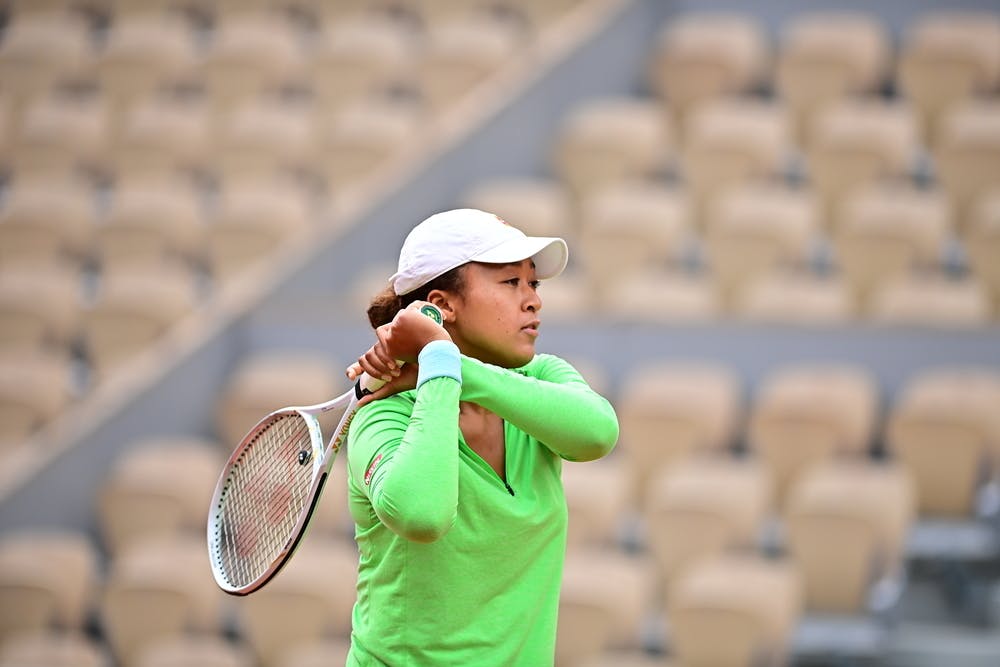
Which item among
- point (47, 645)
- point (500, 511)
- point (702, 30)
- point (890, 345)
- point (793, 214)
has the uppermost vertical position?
point (702, 30)

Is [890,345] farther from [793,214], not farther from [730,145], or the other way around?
[730,145]

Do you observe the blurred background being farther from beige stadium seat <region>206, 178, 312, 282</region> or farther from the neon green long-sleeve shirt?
the neon green long-sleeve shirt

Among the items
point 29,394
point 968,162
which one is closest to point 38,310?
point 29,394

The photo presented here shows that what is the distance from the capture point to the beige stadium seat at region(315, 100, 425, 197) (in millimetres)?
7492

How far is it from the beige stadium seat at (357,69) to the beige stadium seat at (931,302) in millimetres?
3024

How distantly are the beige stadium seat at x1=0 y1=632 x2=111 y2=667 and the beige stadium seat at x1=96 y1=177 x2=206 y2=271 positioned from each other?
226cm

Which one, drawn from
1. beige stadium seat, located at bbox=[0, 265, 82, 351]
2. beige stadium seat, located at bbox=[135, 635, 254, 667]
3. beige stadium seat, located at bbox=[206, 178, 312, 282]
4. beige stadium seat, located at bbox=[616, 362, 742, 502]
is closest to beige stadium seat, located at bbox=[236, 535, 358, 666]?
beige stadium seat, located at bbox=[135, 635, 254, 667]

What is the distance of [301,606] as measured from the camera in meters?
5.05

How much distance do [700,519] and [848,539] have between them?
0.49 m

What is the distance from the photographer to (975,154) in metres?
6.84

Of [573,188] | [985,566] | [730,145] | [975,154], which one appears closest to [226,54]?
[573,188]

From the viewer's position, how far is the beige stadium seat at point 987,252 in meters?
6.33

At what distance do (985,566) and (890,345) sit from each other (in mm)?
909

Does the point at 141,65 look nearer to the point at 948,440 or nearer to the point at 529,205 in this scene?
the point at 529,205
